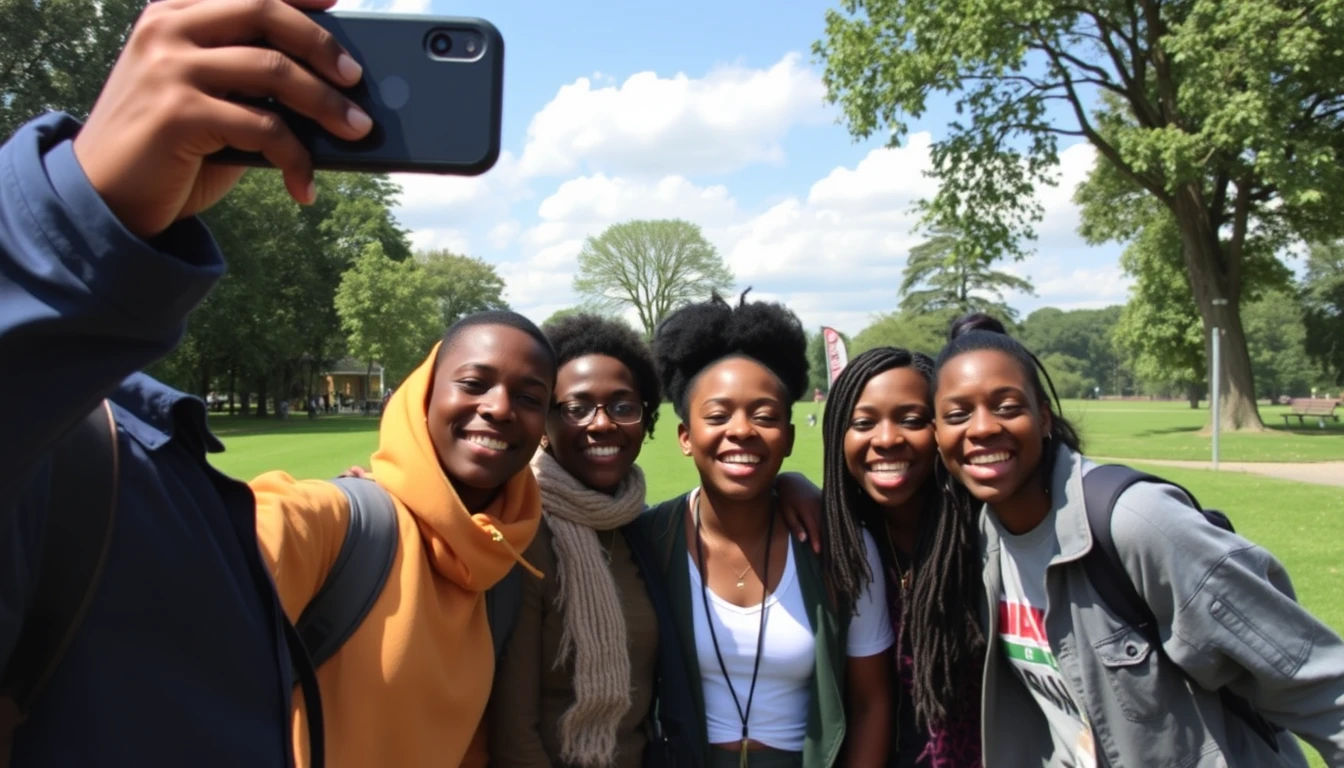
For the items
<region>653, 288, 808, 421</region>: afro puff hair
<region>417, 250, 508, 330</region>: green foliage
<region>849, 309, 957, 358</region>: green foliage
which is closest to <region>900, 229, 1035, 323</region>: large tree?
<region>849, 309, 957, 358</region>: green foliage

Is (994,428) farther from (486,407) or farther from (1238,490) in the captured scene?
(1238,490)

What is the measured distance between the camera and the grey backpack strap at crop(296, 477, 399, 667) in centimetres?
191

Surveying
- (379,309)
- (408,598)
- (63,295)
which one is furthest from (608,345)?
(379,309)

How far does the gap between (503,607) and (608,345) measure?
4.03 ft

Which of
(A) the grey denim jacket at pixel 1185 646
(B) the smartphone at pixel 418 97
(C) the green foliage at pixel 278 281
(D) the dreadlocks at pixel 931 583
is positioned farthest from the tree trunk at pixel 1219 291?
(C) the green foliage at pixel 278 281

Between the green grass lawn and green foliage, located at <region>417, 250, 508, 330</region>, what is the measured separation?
50530 millimetres

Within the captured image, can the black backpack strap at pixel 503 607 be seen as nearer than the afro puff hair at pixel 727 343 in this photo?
Yes

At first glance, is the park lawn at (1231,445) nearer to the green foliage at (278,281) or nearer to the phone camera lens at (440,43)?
the phone camera lens at (440,43)

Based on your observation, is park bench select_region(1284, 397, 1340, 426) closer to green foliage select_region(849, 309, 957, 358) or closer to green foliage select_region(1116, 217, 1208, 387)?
green foliage select_region(1116, 217, 1208, 387)

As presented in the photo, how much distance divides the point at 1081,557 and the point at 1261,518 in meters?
10.8

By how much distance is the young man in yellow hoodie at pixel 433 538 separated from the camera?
6.17ft

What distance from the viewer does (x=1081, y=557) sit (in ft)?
8.00

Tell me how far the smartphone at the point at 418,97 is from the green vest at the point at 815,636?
219cm

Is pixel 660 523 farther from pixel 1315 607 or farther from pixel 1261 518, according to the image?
pixel 1261 518
